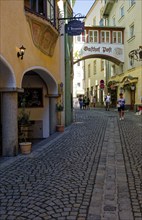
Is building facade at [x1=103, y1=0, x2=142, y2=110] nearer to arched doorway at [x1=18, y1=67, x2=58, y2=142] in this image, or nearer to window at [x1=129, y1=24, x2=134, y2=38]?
window at [x1=129, y1=24, x2=134, y2=38]

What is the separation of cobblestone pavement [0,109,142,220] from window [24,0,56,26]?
4.47 m

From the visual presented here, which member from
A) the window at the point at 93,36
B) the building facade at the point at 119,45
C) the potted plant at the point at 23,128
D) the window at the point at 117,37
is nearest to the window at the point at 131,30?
the building facade at the point at 119,45

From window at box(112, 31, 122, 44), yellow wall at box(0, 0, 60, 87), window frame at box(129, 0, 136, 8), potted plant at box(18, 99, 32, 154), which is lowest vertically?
potted plant at box(18, 99, 32, 154)

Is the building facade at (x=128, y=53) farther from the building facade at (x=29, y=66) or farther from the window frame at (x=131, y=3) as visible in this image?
the building facade at (x=29, y=66)

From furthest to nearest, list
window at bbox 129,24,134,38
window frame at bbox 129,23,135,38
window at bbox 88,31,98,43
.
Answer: window at bbox 88,31,98,43
window at bbox 129,24,134,38
window frame at bbox 129,23,135,38

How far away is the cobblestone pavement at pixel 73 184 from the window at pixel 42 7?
14.7ft

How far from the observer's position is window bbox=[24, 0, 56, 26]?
10640 millimetres

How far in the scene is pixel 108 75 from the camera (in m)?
41.1

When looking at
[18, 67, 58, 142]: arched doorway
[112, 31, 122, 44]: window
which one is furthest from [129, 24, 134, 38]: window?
[18, 67, 58, 142]: arched doorway

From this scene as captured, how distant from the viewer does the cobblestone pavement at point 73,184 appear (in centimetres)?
457

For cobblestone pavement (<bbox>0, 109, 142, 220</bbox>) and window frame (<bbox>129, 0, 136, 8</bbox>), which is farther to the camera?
window frame (<bbox>129, 0, 136, 8</bbox>)

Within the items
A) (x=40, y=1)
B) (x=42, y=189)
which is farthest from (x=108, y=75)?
(x=42, y=189)

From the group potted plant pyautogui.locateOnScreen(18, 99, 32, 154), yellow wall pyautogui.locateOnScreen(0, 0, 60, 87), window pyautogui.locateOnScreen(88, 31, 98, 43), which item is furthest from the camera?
window pyautogui.locateOnScreen(88, 31, 98, 43)

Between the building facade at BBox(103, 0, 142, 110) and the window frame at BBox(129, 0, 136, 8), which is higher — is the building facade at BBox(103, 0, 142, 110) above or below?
below
